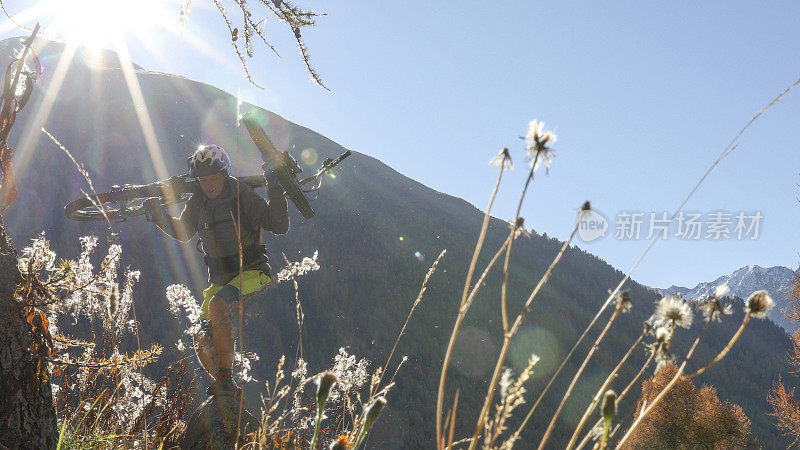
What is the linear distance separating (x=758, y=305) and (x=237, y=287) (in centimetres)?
353

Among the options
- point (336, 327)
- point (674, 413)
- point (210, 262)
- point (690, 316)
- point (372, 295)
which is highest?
point (690, 316)

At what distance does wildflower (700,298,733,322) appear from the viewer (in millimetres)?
983

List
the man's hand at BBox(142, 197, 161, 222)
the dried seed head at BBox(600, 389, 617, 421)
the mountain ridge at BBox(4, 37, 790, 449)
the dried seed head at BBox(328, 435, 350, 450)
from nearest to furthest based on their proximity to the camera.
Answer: the dried seed head at BBox(600, 389, 617, 421) → the dried seed head at BBox(328, 435, 350, 450) → the man's hand at BBox(142, 197, 161, 222) → the mountain ridge at BBox(4, 37, 790, 449)

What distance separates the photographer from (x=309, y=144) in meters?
51.2

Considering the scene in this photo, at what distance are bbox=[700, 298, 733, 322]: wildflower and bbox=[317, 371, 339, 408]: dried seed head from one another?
774 mm

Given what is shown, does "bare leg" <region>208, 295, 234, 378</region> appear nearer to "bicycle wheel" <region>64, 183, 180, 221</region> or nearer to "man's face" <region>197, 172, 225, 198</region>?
"man's face" <region>197, 172, 225, 198</region>

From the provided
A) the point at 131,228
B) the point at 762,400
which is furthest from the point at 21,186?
the point at 762,400

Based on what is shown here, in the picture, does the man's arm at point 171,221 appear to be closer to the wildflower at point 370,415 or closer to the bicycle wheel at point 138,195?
the bicycle wheel at point 138,195

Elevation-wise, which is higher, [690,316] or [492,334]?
[690,316]

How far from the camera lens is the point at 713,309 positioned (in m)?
1.01

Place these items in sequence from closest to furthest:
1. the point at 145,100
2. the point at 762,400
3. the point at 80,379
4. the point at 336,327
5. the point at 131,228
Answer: the point at 80,379 → the point at 131,228 → the point at 336,327 → the point at 145,100 → the point at 762,400

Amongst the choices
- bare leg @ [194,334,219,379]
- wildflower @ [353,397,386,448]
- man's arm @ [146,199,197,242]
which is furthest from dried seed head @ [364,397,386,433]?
man's arm @ [146,199,197,242]

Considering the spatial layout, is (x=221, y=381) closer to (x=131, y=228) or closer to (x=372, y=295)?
(x=131, y=228)

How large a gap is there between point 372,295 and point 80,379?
3150 cm
